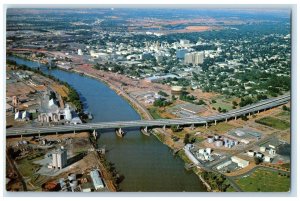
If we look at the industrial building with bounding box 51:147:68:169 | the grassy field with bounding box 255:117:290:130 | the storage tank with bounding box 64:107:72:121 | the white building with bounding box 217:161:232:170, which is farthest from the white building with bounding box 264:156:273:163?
the storage tank with bounding box 64:107:72:121

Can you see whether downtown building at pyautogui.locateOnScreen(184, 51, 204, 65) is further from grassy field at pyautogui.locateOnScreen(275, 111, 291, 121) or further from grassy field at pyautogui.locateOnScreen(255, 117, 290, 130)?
grassy field at pyautogui.locateOnScreen(275, 111, 291, 121)

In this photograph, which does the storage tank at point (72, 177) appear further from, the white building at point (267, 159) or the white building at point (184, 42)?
the white building at point (184, 42)

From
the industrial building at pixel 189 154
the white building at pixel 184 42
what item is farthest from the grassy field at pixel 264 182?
the white building at pixel 184 42

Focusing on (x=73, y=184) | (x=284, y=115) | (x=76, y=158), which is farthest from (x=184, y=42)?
(x=73, y=184)

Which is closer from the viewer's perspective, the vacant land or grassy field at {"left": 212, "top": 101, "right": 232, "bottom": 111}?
the vacant land

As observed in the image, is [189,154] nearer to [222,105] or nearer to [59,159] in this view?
[59,159]
